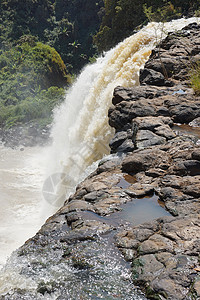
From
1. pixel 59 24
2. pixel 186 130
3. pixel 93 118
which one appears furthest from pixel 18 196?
pixel 59 24

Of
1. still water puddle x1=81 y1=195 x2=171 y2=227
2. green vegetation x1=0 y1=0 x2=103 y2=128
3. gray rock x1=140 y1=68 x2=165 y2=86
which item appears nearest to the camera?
still water puddle x1=81 y1=195 x2=171 y2=227

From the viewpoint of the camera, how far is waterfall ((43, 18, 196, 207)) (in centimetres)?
700

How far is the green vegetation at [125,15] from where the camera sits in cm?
1432

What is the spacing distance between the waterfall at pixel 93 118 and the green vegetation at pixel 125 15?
4809 millimetres

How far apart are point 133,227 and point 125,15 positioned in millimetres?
15826

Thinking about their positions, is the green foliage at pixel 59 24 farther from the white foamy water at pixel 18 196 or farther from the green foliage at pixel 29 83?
the white foamy water at pixel 18 196

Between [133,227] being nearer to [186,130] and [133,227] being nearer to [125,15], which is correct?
[186,130]

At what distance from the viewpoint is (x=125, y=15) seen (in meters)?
16.8

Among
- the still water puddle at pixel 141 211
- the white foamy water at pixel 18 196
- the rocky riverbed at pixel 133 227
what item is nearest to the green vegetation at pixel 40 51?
the white foamy water at pixel 18 196

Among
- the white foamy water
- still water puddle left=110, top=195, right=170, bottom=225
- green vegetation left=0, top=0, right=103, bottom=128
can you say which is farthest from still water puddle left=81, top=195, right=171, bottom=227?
green vegetation left=0, top=0, right=103, bottom=128

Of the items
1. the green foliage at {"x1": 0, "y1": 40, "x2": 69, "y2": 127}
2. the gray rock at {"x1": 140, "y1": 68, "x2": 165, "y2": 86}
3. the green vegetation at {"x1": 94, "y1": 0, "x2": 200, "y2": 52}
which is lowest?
the green foliage at {"x1": 0, "y1": 40, "x2": 69, "y2": 127}

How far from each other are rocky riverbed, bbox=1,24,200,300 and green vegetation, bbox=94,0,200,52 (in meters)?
10.5

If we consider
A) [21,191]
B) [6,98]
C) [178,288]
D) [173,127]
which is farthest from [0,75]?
[178,288]

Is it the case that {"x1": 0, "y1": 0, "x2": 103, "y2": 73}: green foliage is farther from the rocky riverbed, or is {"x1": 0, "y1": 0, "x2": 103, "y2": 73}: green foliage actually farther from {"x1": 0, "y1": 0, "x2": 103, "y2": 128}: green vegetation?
the rocky riverbed
